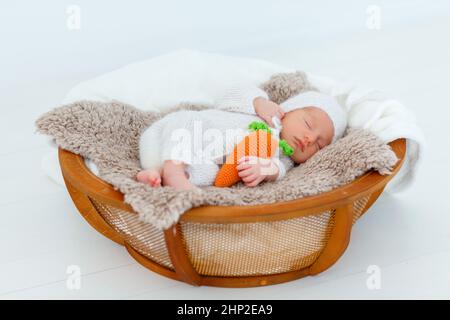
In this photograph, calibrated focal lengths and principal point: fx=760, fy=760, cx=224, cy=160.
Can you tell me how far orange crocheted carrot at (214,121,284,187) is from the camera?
5.17 ft

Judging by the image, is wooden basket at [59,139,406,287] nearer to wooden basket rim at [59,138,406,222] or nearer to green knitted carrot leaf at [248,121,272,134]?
wooden basket rim at [59,138,406,222]

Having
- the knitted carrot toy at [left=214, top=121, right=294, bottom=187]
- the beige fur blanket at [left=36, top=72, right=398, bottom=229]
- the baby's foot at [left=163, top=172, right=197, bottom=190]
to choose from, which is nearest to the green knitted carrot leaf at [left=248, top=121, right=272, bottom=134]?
the knitted carrot toy at [left=214, top=121, right=294, bottom=187]

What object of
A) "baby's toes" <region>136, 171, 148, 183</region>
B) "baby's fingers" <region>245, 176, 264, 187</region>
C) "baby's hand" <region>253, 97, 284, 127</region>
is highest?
"baby's hand" <region>253, 97, 284, 127</region>

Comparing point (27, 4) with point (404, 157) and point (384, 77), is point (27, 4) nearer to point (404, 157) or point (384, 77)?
point (384, 77)

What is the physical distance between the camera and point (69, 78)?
245cm

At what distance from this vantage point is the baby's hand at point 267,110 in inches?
66.9

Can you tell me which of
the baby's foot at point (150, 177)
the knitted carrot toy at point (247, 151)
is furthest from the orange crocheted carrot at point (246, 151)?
the baby's foot at point (150, 177)

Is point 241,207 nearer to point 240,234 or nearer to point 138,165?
point 240,234

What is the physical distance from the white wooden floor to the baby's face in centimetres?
19

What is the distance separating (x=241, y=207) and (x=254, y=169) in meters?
0.25

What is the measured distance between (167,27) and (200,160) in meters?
1.06

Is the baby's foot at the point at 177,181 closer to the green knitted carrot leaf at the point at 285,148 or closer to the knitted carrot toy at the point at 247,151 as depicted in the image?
the knitted carrot toy at the point at 247,151

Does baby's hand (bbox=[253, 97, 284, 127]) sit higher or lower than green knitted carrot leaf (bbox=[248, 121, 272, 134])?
higher
